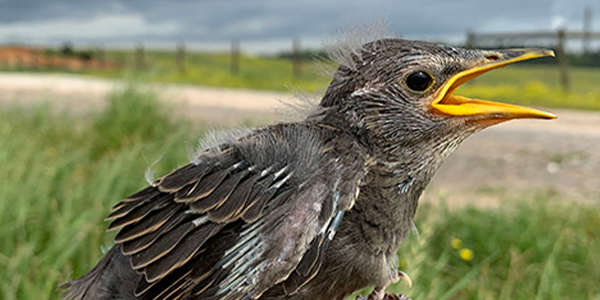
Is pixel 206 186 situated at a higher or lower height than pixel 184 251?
higher

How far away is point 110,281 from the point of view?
5.32ft

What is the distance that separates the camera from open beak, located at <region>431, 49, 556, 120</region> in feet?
4.56

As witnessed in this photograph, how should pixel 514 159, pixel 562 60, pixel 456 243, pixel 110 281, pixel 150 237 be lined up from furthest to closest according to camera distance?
pixel 562 60 → pixel 514 159 → pixel 456 243 → pixel 110 281 → pixel 150 237

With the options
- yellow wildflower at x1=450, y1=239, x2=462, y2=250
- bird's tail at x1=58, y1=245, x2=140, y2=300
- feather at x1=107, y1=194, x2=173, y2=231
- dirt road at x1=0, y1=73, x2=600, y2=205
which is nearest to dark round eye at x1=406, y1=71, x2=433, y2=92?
feather at x1=107, y1=194, x2=173, y2=231

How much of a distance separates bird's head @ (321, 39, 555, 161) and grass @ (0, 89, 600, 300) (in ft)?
3.41

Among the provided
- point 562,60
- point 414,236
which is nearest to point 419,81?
point 414,236

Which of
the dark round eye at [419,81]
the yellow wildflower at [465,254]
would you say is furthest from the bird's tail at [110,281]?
the yellow wildflower at [465,254]

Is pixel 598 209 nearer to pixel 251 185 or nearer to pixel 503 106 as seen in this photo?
pixel 503 106

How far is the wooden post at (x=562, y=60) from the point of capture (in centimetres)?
1809

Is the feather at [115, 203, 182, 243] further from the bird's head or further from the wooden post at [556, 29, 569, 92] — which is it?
the wooden post at [556, 29, 569, 92]

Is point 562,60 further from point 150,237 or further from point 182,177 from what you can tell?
point 150,237

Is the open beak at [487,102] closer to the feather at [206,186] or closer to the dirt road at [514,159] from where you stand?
the feather at [206,186]

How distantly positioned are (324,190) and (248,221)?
21 centimetres

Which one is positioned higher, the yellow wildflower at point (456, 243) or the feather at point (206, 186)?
the feather at point (206, 186)
